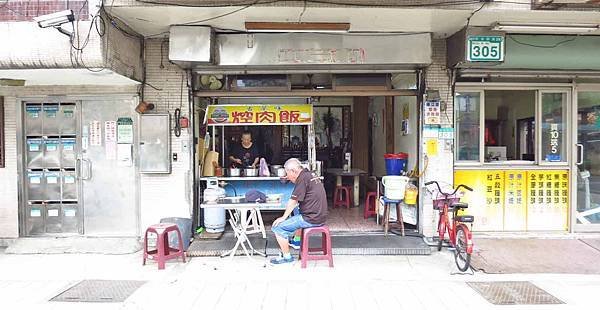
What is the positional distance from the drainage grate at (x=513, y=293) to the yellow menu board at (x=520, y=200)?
206cm

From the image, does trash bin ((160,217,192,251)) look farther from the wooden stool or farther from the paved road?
the wooden stool

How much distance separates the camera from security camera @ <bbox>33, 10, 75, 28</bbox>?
5.22 meters

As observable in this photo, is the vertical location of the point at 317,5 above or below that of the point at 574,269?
above

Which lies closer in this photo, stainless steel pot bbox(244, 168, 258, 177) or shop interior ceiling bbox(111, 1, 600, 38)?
shop interior ceiling bbox(111, 1, 600, 38)

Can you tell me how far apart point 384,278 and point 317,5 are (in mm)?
3428

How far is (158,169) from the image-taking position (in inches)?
268

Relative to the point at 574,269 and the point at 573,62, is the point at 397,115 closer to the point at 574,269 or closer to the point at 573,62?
the point at 573,62

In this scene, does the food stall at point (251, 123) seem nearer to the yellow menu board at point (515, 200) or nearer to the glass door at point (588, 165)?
the yellow menu board at point (515, 200)

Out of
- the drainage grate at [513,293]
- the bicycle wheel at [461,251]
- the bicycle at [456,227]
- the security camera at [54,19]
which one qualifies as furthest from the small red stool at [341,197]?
the security camera at [54,19]

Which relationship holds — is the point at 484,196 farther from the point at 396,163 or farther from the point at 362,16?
the point at 362,16

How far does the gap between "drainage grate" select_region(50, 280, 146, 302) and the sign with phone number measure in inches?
208

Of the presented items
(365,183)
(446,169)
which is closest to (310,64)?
(446,169)

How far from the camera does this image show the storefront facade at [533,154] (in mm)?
7219

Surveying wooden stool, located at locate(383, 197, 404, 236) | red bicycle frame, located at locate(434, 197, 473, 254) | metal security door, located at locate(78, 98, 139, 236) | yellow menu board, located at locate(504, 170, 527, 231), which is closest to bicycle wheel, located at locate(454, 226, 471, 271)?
red bicycle frame, located at locate(434, 197, 473, 254)
